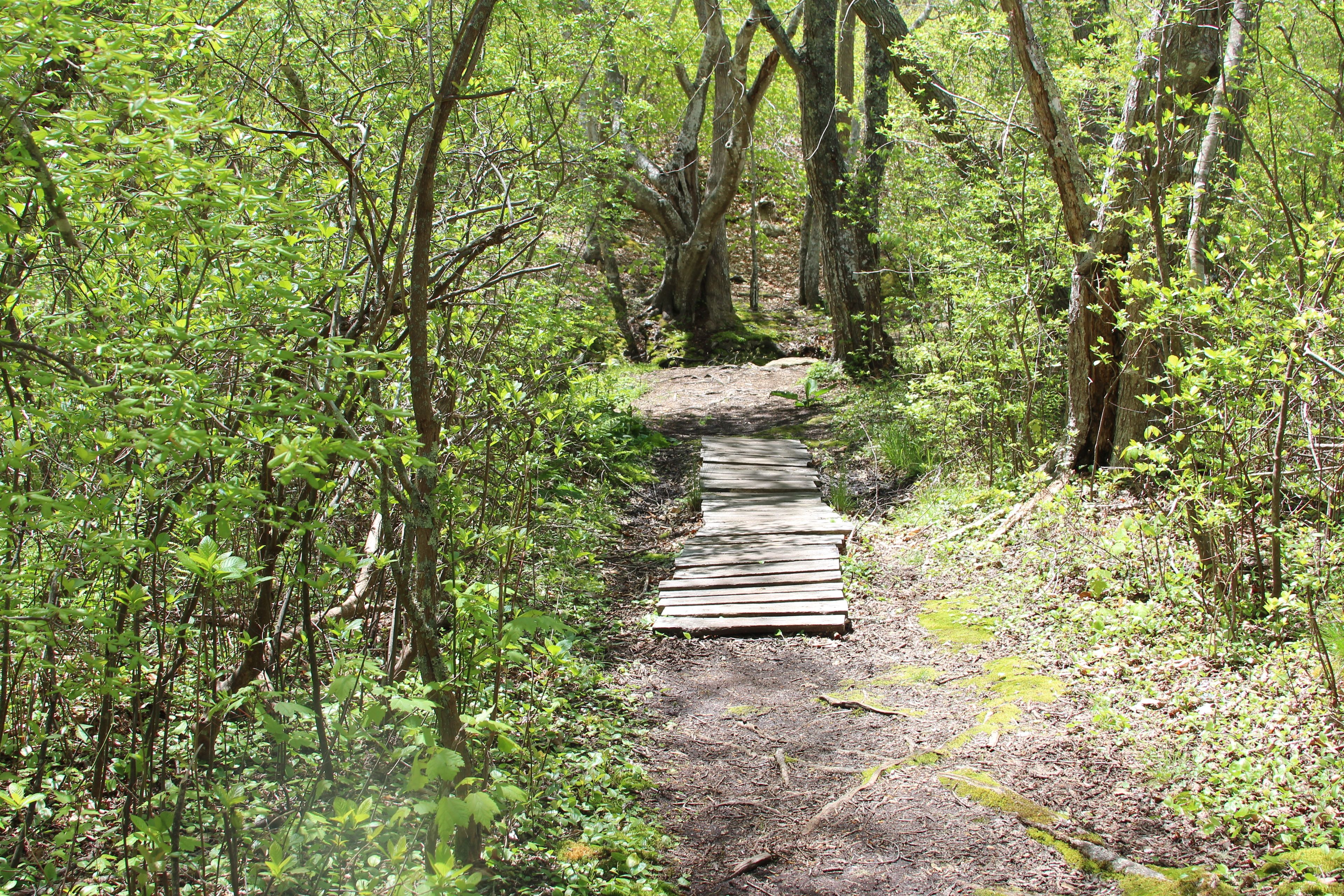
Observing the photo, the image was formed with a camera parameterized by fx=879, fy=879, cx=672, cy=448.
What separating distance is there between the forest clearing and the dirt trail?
0.08 ft

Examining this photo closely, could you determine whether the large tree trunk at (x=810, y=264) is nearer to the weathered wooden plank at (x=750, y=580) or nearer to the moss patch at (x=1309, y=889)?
the weathered wooden plank at (x=750, y=580)

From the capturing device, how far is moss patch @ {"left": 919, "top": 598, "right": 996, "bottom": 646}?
5250 mm

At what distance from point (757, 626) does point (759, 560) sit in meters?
1.06

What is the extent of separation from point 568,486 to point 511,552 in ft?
3.80

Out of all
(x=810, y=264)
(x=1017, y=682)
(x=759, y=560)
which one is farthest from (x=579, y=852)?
(x=810, y=264)

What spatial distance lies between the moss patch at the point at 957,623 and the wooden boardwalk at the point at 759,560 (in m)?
0.55

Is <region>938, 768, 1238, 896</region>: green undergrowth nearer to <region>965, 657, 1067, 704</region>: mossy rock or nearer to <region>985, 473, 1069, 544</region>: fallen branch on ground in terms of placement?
<region>965, 657, 1067, 704</region>: mossy rock

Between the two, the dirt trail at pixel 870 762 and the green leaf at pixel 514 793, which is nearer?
the green leaf at pixel 514 793

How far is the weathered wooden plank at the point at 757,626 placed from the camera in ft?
18.2

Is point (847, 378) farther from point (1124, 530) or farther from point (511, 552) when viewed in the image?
point (511, 552)

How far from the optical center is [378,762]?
10.7ft

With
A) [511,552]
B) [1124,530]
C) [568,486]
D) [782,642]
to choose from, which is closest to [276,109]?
[568,486]

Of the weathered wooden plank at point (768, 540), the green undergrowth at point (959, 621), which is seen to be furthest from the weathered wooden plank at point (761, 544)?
the green undergrowth at point (959, 621)

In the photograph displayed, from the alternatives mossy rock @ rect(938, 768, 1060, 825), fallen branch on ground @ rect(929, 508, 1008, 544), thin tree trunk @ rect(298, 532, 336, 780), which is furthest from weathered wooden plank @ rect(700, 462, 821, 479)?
thin tree trunk @ rect(298, 532, 336, 780)
